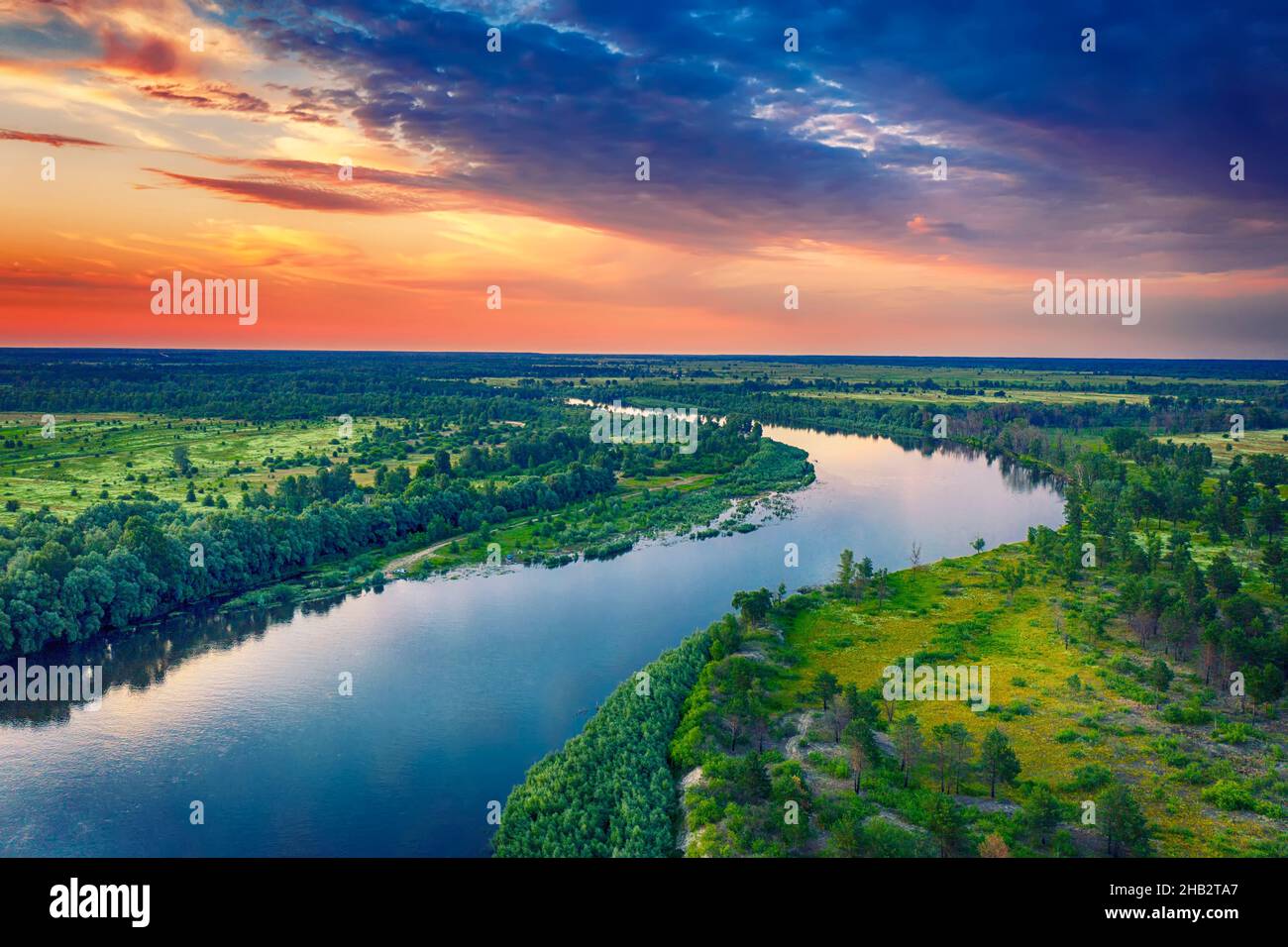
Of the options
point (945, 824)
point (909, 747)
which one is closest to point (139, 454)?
point (909, 747)

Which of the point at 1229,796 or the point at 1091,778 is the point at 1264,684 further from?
the point at 1091,778

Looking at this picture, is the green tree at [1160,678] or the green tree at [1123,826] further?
the green tree at [1160,678]

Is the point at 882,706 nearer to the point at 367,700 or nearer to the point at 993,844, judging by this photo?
the point at 993,844

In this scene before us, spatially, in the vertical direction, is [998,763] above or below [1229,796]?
above

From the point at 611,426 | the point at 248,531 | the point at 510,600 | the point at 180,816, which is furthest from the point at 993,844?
the point at 611,426
